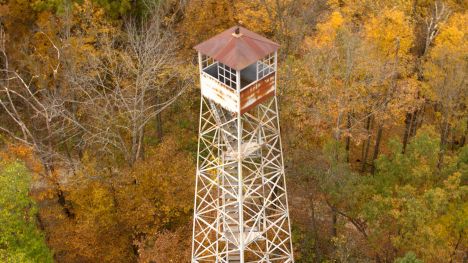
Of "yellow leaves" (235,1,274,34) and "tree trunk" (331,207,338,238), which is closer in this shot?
"tree trunk" (331,207,338,238)

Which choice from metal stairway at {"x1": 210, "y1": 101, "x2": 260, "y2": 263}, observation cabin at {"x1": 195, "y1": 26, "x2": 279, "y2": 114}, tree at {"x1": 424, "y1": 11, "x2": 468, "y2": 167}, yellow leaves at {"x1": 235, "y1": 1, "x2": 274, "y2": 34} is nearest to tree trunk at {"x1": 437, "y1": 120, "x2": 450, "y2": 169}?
tree at {"x1": 424, "y1": 11, "x2": 468, "y2": 167}

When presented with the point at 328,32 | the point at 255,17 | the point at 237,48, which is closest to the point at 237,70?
the point at 237,48

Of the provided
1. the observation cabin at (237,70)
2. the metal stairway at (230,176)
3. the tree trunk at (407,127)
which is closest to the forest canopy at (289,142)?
the tree trunk at (407,127)

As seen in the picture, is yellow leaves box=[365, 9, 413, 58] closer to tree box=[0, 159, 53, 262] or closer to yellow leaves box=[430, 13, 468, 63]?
yellow leaves box=[430, 13, 468, 63]

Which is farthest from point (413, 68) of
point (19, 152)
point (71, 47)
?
point (19, 152)

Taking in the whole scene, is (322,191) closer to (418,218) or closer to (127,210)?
(418,218)

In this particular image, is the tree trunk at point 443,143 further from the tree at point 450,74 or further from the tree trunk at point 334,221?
the tree trunk at point 334,221
